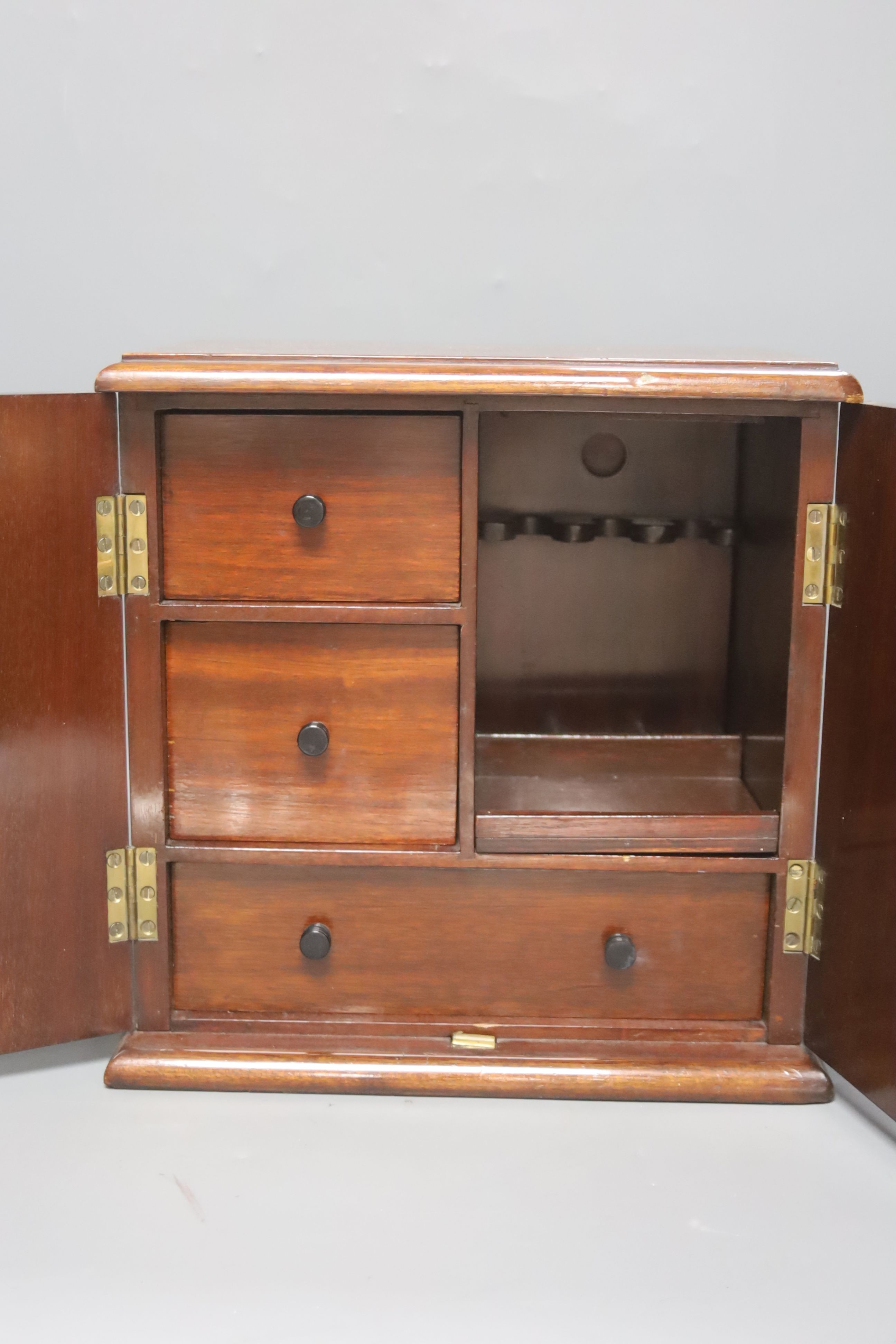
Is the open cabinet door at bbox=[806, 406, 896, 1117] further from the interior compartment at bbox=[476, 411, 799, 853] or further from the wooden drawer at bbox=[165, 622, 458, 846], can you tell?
the wooden drawer at bbox=[165, 622, 458, 846]

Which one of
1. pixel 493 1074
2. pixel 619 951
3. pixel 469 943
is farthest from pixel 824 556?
pixel 493 1074

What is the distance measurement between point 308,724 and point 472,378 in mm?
500

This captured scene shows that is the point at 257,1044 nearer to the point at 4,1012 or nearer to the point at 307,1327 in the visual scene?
the point at 4,1012

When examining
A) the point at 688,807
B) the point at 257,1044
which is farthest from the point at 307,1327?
the point at 688,807

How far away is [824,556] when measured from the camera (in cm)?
187

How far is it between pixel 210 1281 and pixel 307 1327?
0.42 feet

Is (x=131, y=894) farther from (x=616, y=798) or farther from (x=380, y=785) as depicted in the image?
(x=616, y=798)

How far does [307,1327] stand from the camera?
1472 mm

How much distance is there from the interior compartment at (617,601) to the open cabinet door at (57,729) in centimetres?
58

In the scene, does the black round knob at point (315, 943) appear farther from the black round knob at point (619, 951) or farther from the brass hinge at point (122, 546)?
the brass hinge at point (122, 546)

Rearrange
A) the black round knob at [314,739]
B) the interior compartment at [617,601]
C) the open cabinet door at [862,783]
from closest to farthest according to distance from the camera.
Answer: the open cabinet door at [862,783] → the black round knob at [314,739] → the interior compartment at [617,601]

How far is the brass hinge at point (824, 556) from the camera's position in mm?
1858

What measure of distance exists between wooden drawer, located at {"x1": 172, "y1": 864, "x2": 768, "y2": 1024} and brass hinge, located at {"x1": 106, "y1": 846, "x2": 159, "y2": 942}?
0.12ft

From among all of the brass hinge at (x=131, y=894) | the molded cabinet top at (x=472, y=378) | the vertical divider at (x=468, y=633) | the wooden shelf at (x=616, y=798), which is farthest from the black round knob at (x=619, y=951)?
the molded cabinet top at (x=472, y=378)
